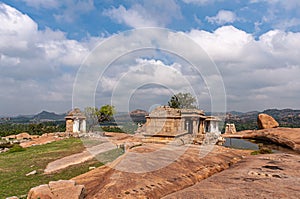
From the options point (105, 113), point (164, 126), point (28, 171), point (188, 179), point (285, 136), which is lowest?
point (28, 171)

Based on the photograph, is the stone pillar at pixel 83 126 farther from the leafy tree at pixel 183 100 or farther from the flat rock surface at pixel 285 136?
the flat rock surface at pixel 285 136

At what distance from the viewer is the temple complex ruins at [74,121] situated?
108 feet

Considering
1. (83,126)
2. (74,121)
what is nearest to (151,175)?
(74,121)

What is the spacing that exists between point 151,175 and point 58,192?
2.69 metres

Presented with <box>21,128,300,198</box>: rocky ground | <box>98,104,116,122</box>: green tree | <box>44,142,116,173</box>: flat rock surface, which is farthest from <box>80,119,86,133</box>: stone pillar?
<box>21,128,300,198</box>: rocky ground

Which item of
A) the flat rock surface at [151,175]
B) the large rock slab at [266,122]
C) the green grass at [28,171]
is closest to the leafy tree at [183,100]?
the large rock slab at [266,122]

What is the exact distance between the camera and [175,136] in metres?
18.4

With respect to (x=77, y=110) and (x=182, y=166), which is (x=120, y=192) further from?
(x=77, y=110)

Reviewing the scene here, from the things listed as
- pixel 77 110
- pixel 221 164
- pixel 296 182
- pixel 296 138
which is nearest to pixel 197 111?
pixel 296 138

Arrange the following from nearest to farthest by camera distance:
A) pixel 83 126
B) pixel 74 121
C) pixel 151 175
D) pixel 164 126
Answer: pixel 151 175, pixel 164 126, pixel 74 121, pixel 83 126

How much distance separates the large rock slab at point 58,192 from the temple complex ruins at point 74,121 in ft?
91.1

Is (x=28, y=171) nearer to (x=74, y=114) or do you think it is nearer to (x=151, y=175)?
(x=151, y=175)

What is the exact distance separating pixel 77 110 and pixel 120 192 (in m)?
29.8

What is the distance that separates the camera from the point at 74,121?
33.2 meters
